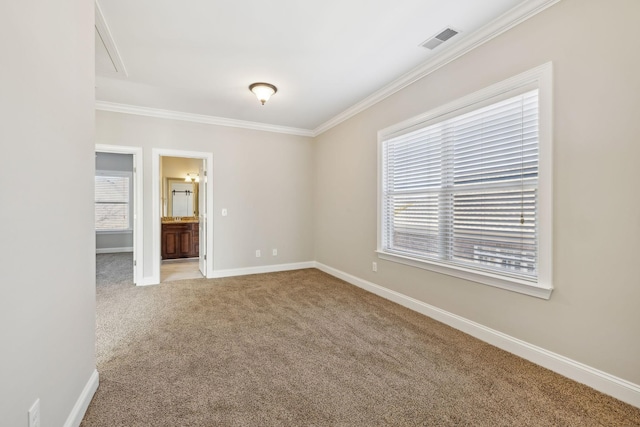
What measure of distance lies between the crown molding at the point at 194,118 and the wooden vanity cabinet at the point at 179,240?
280cm

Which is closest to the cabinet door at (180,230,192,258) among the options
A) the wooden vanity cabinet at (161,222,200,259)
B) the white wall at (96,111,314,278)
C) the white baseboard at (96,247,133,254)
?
the wooden vanity cabinet at (161,222,200,259)

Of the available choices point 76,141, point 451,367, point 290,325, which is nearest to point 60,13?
point 76,141

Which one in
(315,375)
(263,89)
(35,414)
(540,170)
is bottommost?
(315,375)

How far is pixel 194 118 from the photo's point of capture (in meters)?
4.66

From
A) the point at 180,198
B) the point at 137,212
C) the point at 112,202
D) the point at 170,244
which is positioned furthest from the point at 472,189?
the point at 112,202

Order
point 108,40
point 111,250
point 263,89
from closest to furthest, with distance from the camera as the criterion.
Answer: point 108,40, point 263,89, point 111,250

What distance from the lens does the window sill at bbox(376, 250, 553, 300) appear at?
2.15 meters

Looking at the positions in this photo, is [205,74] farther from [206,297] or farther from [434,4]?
[206,297]

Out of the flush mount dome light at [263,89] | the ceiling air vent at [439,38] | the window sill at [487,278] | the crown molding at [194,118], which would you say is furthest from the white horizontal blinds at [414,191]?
the crown molding at [194,118]

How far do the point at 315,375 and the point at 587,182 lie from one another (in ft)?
7.54

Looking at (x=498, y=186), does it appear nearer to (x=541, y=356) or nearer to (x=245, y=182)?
(x=541, y=356)

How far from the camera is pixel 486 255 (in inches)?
101

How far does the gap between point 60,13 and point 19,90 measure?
63 cm

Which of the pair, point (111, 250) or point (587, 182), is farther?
point (111, 250)
